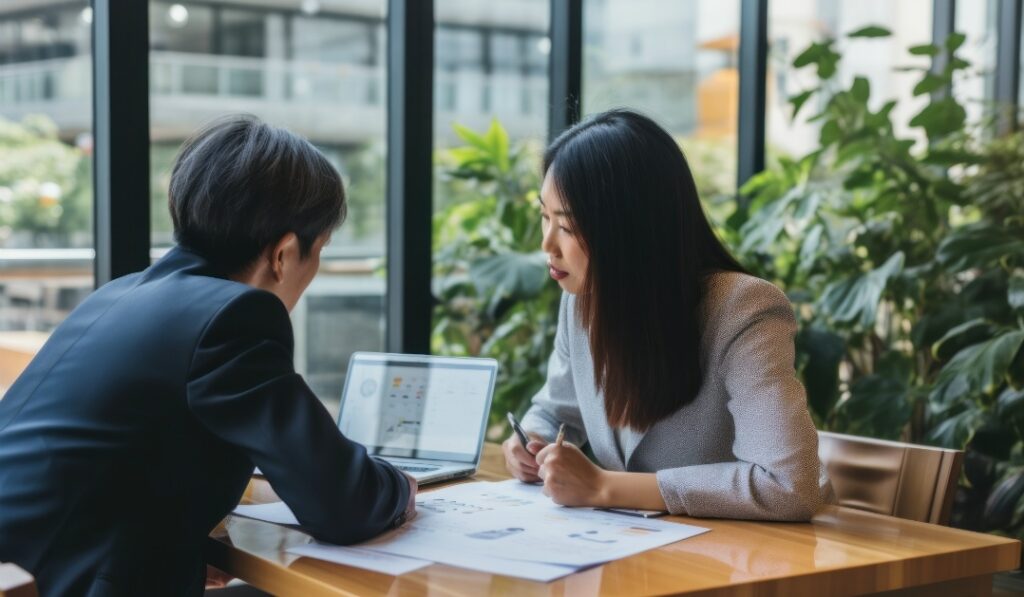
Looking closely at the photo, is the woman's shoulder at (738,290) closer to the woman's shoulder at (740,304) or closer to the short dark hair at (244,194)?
the woman's shoulder at (740,304)

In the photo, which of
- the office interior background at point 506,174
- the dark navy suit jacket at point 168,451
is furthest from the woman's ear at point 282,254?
the office interior background at point 506,174

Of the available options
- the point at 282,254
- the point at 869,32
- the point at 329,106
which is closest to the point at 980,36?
the point at 869,32

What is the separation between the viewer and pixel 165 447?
1.40 metres

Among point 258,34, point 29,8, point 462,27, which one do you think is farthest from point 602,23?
point 29,8

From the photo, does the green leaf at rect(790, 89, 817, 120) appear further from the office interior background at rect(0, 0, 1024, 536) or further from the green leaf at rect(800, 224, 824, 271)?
the green leaf at rect(800, 224, 824, 271)

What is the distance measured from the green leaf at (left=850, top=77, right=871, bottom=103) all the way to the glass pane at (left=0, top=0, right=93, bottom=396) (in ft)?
6.83

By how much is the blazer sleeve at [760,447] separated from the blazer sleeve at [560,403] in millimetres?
414

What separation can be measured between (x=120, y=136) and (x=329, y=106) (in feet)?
2.09

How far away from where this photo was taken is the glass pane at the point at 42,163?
2.37 m

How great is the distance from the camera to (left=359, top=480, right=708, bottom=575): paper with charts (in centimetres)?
134

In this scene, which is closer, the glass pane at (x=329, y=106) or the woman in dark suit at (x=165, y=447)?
the woman in dark suit at (x=165, y=447)

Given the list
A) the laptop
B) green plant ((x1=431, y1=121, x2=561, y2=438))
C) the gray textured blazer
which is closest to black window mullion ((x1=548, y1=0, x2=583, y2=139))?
green plant ((x1=431, y1=121, x2=561, y2=438))

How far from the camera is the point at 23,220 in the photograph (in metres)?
2.40

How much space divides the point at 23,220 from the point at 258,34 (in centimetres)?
73
